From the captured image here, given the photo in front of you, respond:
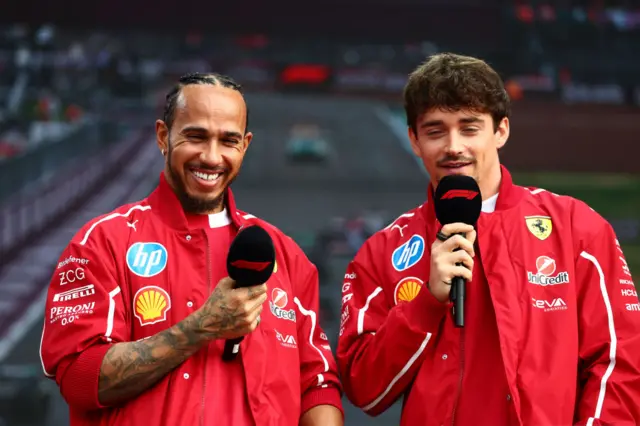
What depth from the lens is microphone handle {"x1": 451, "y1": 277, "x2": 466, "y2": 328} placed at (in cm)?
257

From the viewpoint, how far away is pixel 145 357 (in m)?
2.61

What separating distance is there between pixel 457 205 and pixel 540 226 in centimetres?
40

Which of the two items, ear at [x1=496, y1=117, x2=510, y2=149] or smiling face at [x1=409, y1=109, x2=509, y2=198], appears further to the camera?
ear at [x1=496, y1=117, x2=510, y2=149]

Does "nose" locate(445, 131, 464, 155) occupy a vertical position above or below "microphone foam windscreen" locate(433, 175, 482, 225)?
above

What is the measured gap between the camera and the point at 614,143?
22.8ft

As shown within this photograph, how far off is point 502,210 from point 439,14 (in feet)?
13.6

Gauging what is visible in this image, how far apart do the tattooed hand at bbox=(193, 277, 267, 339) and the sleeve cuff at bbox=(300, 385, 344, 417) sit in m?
0.42

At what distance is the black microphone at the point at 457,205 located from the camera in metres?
2.60

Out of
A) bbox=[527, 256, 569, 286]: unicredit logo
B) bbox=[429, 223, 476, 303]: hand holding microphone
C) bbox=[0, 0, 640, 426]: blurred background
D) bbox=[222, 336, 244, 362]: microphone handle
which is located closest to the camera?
bbox=[429, 223, 476, 303]: hand holding microphone

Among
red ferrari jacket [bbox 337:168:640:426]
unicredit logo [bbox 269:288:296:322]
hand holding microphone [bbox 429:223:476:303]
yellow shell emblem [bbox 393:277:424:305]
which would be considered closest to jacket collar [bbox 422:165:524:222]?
red ferrari jacket [bbox 337:168:640:426]

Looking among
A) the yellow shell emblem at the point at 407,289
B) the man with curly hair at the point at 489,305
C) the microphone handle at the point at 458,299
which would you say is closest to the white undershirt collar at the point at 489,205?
the man with curly hair at the point at 489,305

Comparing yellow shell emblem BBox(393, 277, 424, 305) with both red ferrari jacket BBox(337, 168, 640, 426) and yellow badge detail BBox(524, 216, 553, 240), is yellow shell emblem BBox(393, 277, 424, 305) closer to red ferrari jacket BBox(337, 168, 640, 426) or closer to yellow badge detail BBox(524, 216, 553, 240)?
red ferrari jacket BBox(337, 168, 640, 426)

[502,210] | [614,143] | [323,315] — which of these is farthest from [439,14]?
[502,210]

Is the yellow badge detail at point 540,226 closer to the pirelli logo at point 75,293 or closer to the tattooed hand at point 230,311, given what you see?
the tattooed hand at point 230,311
